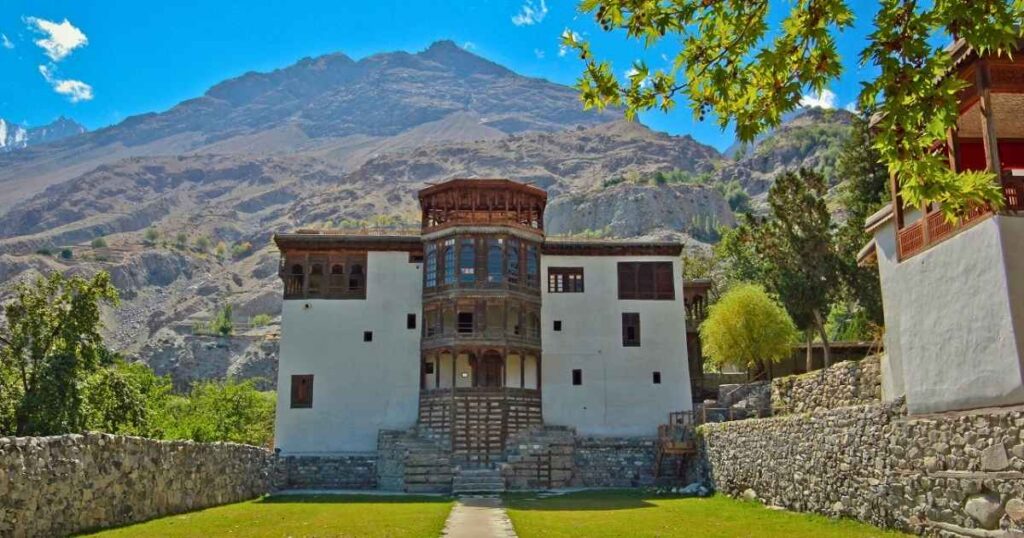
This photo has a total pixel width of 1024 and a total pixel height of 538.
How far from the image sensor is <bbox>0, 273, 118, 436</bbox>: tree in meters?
Answer: 23.6

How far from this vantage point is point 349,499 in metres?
27.3

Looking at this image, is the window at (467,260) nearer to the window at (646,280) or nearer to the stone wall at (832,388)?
the window at (646,280)

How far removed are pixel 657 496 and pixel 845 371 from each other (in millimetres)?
9647

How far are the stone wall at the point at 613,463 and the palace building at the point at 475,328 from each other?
148 cm

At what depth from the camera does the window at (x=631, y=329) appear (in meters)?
36.7

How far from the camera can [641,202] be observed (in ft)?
408

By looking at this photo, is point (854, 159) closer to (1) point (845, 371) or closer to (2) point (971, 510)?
(1) point (845, 371)

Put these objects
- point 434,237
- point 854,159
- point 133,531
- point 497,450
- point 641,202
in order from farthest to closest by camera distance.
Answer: point 641,202, point 434,237, point 497,450, point 854,159, point 133,531

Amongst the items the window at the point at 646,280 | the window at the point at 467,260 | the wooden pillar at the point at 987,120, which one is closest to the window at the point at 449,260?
the window at the point at 467,260

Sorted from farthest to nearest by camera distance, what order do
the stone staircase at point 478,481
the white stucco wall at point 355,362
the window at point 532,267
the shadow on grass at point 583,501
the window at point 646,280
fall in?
1. the window at point 646,280
2. the window at point 532,267
3. the white stucco wall at point 355,362
4. the stone staircase at point 478,481
5. the shadow on grass at point 583,501

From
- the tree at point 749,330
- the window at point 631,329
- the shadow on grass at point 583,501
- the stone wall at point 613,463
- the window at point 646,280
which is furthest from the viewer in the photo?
the window at point 646,280

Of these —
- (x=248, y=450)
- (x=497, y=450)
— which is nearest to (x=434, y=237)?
(x=497, y=450)

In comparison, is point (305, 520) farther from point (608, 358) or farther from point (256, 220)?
point (256, 220)

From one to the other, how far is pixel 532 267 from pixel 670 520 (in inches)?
763
